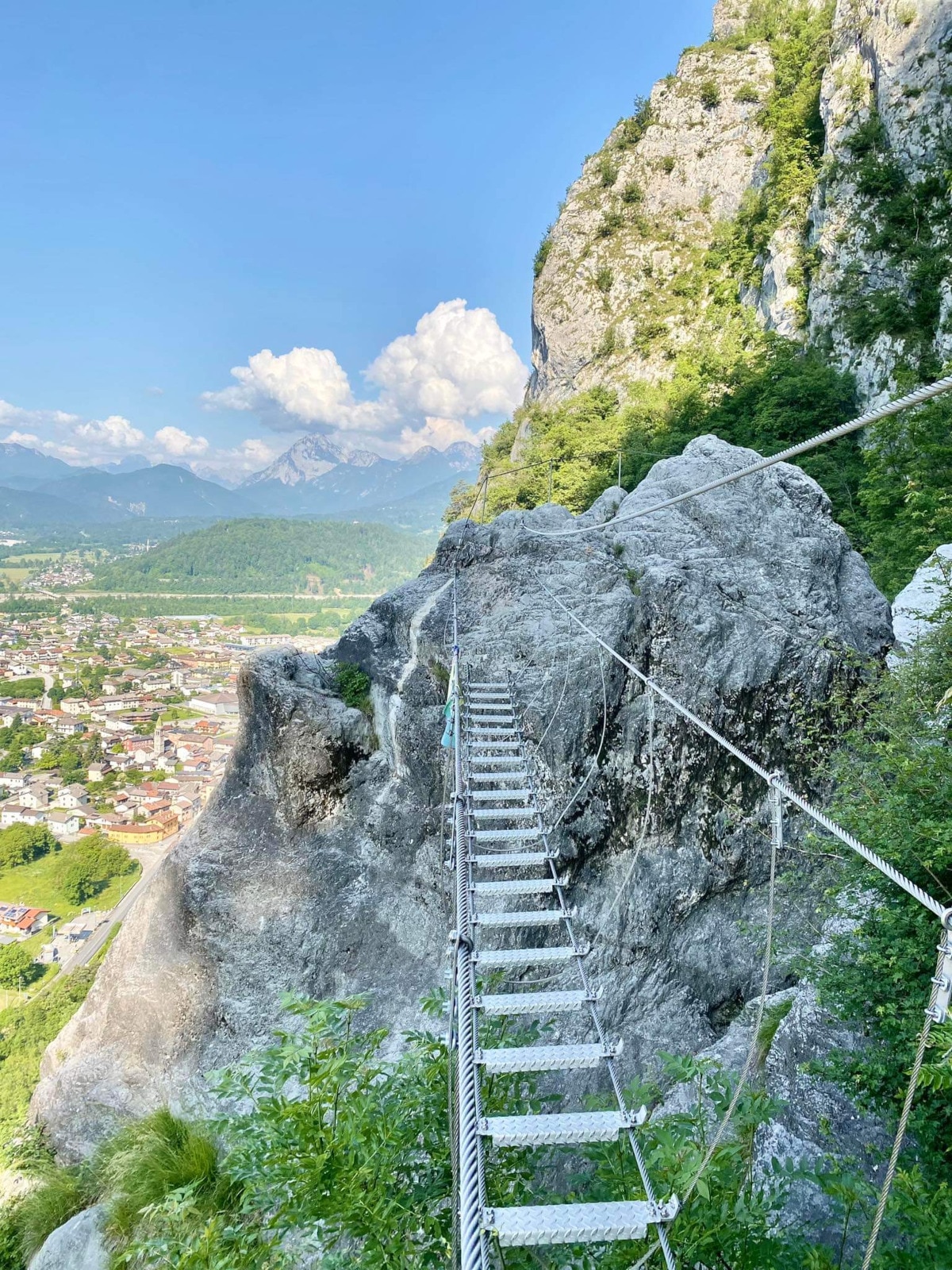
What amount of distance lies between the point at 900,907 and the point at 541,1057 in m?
2.65

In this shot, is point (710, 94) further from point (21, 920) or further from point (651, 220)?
point (21, 920)

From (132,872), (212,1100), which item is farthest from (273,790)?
(132,872)

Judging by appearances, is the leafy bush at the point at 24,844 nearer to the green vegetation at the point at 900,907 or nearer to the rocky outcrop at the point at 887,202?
the green vegetation at the point at 900,907

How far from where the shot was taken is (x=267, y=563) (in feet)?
424

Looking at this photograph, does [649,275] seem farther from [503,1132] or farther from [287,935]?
[503,1132]

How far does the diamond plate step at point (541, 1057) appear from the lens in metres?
2.83

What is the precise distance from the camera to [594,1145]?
8.82 ft

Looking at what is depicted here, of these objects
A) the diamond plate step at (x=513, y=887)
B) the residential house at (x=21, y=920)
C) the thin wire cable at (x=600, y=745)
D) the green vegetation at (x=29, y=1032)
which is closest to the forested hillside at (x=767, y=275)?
the thin wire cable at (x=600, y=745)

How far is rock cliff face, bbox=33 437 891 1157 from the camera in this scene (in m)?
7.18

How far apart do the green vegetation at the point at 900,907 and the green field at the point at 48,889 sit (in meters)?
36.5

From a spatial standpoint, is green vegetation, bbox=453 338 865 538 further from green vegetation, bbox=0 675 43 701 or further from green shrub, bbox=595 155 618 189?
green vegetation, bbox=0 675 43 701

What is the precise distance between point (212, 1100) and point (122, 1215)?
3.74 ft

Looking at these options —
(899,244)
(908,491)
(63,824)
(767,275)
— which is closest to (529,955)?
(908,491)

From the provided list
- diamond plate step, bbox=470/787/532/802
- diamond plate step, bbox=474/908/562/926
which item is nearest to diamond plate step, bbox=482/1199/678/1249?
diamond plate step, bbox=474/908/562/926
